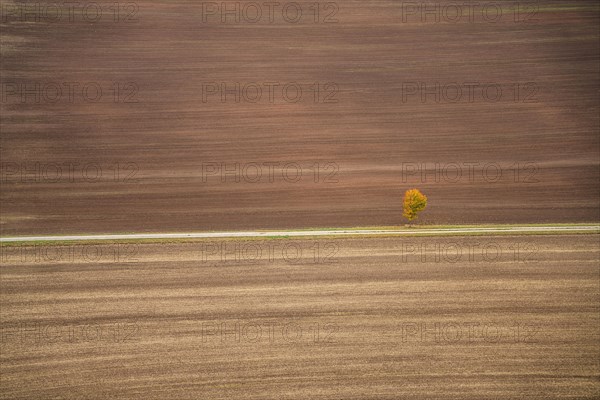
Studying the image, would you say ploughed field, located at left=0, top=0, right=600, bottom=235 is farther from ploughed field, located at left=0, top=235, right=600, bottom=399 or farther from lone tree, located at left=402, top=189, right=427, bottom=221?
ploughed field, located at left=0, top=235, right=600, bottom=399

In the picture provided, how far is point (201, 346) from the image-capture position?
14.6m

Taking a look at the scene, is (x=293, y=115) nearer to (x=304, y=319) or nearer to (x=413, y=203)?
(x=413, y=203)

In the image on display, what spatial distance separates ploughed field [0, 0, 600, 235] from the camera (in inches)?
885

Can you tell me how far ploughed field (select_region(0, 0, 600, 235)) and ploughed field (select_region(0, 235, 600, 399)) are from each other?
3.33 m

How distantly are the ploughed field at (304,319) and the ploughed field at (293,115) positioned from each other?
333 centimetres

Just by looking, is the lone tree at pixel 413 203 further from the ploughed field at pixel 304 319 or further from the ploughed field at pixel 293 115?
the ploughed field at pixel 304 319

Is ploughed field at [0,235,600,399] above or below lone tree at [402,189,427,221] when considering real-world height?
below

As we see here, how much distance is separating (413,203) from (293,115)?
8.95m

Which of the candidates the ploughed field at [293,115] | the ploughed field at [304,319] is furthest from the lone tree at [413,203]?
the ploughed field at [304,319]

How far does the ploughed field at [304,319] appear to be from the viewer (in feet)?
44.7

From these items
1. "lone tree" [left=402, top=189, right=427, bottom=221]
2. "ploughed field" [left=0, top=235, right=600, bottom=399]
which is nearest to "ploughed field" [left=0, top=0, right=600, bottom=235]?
"lone tree" [left=402, top=189, right=427, bottom=221]

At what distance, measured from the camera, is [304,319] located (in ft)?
51.4

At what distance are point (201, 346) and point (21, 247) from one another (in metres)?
9.07

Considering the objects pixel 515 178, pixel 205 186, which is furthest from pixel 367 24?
pixel 205 186
